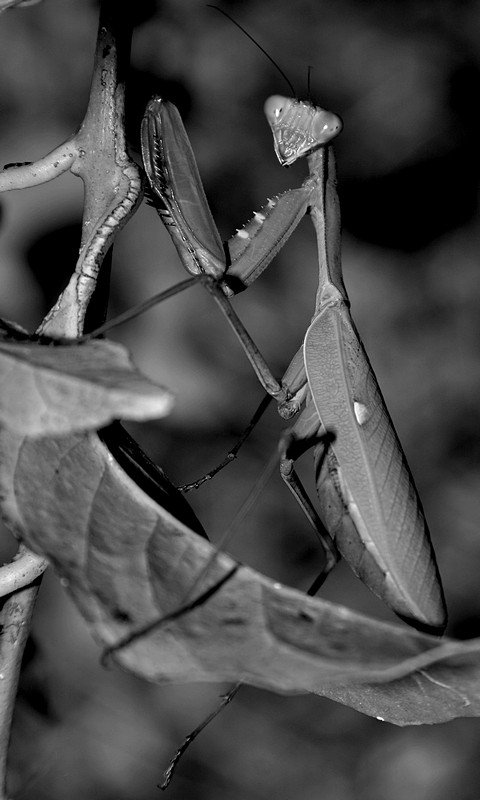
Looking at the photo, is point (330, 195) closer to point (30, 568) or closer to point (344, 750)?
point (30, 568)

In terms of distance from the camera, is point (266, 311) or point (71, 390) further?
point (266, 311)

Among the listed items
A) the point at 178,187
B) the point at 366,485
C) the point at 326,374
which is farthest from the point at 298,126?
the point at 366,485

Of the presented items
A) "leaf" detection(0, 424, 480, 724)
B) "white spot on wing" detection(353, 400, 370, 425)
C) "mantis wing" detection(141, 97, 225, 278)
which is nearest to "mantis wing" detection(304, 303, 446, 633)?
"white spot on wing" detection(353, 400, 370, 425)

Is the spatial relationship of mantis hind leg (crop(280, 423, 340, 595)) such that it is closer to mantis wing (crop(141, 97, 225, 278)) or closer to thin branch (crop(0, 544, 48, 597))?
mantis wing (crop(141, 97, 225, 278))

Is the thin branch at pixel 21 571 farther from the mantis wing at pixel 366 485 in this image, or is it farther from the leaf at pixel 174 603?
the mantis wing at pixel 366 485

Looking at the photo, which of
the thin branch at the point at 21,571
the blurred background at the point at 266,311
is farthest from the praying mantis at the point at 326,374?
the blurred background at the point at 266,311

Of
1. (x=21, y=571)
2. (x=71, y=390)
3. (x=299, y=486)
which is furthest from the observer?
(x=299, y=486)

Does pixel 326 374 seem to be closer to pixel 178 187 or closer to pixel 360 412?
pixel 360 412
